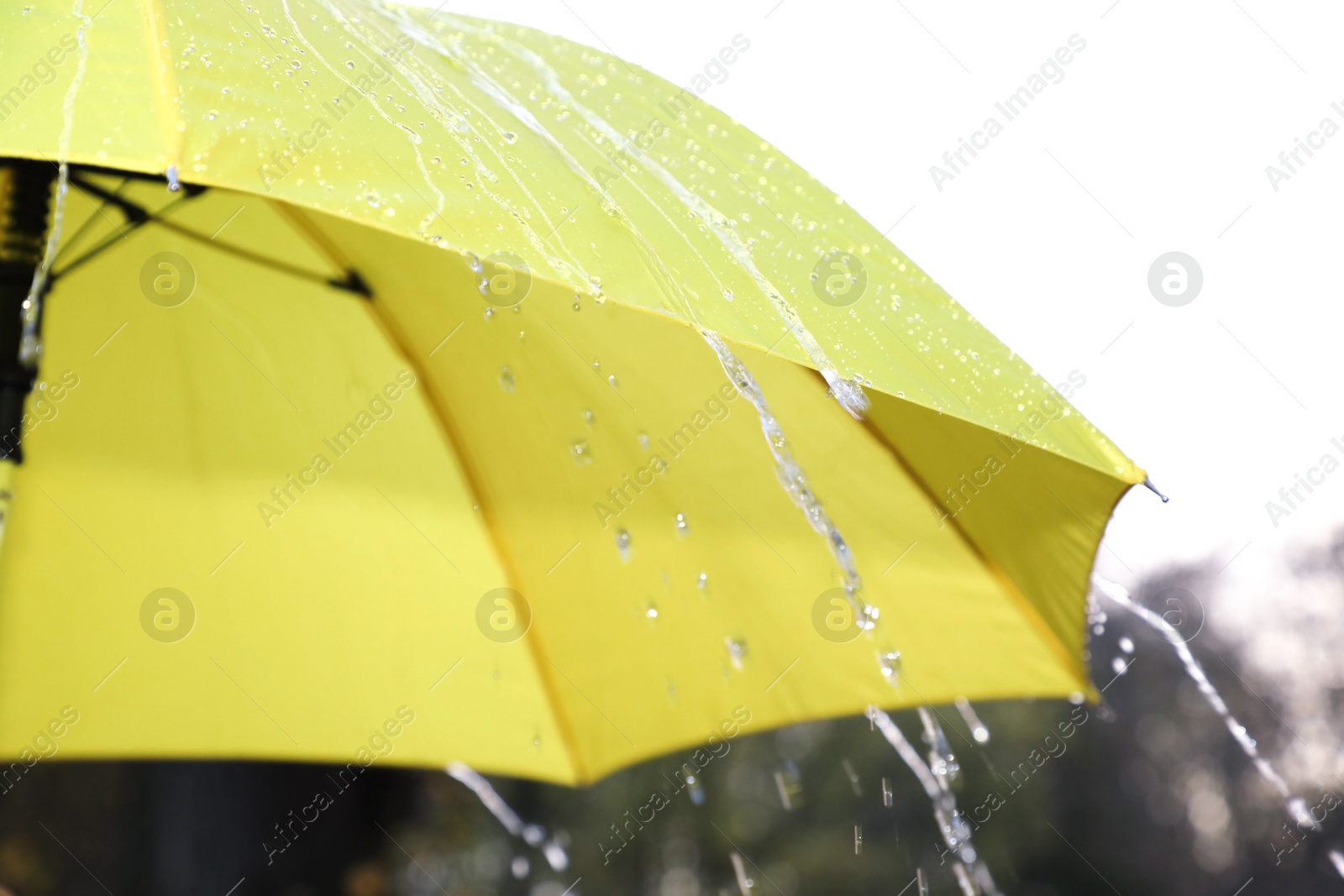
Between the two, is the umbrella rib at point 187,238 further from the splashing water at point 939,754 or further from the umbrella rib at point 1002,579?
the splashing water at point 939,754

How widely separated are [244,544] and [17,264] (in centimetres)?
71

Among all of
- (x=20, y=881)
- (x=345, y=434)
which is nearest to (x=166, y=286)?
(x=345, y=434)

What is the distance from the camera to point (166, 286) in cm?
195

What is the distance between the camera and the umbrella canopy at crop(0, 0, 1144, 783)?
1639 millimetres

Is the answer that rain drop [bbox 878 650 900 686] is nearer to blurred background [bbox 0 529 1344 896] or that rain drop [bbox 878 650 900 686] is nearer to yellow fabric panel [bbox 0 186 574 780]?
blurred background [bbox 0 529 1344 896]

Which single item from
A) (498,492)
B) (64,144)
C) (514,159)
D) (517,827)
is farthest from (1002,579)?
(517,827)

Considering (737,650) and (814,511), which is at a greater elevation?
(814,511)

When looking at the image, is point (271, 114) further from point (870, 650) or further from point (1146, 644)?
point (1146, 644)

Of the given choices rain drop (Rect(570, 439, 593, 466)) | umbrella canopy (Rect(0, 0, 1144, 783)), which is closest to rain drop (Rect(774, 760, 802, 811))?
umbrella canopy (Rect(0, 0, 1144, 783))

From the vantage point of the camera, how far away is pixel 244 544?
6.66 ft

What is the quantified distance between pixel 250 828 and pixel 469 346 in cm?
365

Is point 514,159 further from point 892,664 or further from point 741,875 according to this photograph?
point 741,875

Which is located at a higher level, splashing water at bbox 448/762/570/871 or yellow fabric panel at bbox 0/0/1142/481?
yellow fabric panel at bbox 0/0/1142/481

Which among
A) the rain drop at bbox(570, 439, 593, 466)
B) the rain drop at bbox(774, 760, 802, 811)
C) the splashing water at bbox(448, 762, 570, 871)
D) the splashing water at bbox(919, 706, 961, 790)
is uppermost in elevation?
the splashing water at bbox(919, 706, 961, 790)
